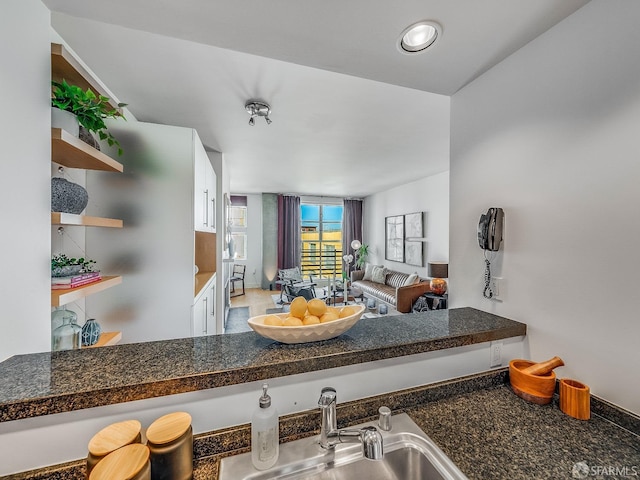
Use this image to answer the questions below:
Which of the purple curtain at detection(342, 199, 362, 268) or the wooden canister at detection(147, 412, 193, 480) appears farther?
the purple curtain at detection(342, 199, 362, 268)

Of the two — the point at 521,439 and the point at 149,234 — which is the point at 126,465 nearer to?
the point at 521,439

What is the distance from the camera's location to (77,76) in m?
1.18

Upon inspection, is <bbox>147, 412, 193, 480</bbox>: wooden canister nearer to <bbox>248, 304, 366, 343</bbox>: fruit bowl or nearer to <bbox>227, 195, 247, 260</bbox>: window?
<bbox>248, 304, 366, 343</bbox>: fruit bowl

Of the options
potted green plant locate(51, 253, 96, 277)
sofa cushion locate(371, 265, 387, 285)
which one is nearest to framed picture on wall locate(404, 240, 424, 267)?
sofa cushion locate(371, 265, 387, 285)

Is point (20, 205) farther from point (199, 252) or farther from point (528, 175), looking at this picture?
point (199, 252)

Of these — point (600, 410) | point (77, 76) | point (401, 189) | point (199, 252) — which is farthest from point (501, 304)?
point (401, 189)

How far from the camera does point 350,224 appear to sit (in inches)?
308

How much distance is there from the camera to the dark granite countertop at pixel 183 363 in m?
0.66

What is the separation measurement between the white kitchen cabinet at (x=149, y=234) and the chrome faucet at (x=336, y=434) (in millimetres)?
1657

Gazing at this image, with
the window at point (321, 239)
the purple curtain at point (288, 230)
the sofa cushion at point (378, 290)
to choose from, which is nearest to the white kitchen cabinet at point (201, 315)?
the sofa cushion at point (378, 290)

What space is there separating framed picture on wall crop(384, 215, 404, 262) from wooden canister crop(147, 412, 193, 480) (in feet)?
18.8

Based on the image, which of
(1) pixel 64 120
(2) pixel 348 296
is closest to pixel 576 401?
(1) pixel 64 120

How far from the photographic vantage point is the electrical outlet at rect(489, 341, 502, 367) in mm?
1152

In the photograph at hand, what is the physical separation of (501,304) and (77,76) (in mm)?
2240
